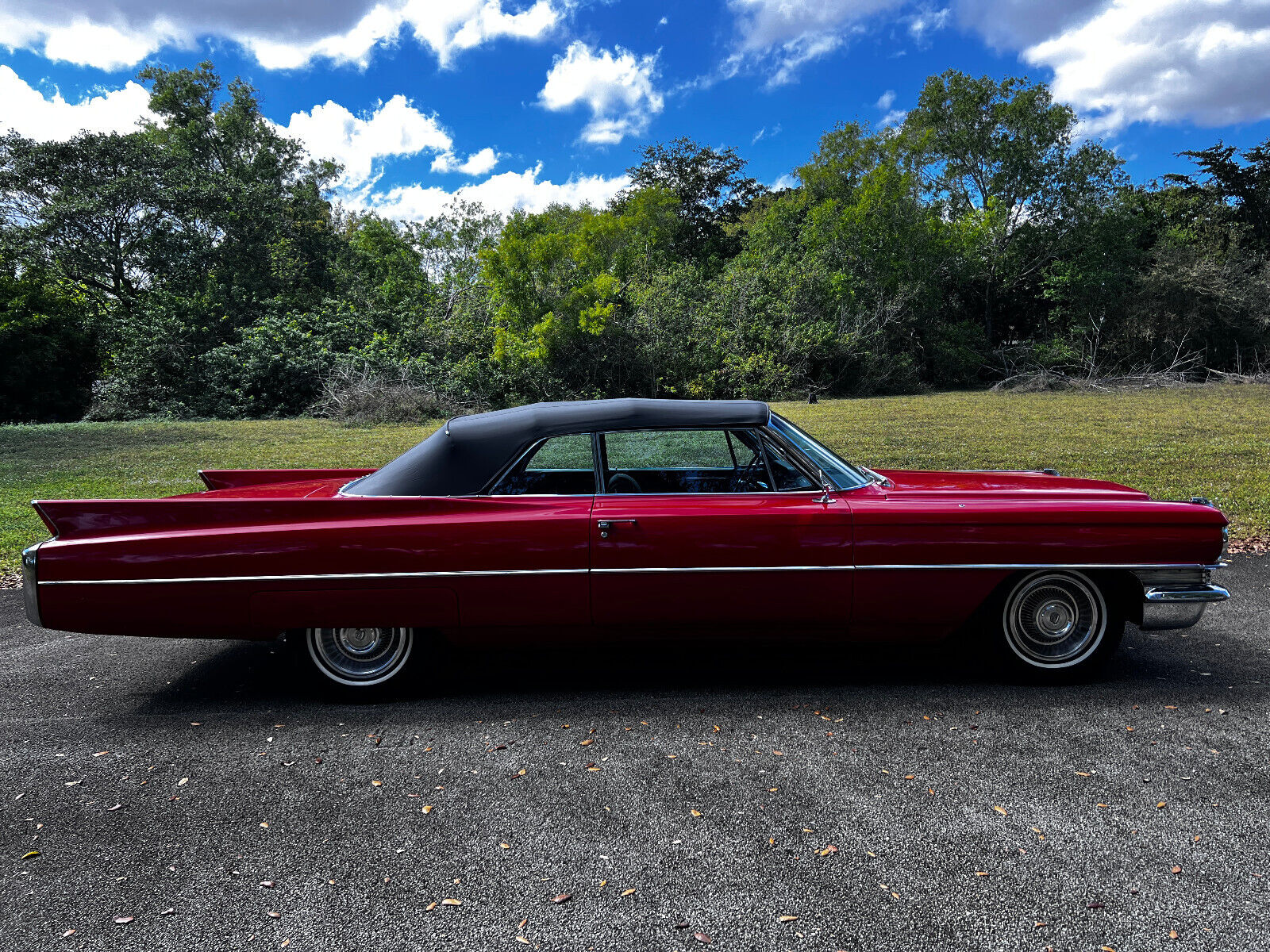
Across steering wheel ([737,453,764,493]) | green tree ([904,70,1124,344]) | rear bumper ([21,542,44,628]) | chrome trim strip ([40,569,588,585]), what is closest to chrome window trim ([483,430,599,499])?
chrome trim strip ([40,569,588,585])

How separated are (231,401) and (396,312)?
6164 mm

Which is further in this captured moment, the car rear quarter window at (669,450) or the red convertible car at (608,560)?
the car rear quarter window at (669,450)

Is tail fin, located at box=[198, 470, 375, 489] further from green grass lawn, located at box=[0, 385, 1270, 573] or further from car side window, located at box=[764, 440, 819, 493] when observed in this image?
green grass lawn, located at box=[0, 385, 1270, 573]

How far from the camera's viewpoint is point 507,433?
3.88 m

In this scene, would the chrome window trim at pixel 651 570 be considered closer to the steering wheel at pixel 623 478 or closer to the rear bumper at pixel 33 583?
the rear bumper at pixel 33 583

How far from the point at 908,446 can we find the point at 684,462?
32.7 feet

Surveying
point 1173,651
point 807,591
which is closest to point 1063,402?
point 1173,651

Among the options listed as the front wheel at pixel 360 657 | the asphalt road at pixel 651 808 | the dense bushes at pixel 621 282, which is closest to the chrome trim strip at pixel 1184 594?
the asphalt road at pixel 651 808

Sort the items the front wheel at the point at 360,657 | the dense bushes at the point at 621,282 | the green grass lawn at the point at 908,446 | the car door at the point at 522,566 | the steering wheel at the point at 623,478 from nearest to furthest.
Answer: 1. the car door at the point at 522,566
2. the front wheel at the point at 360,657
3. the steering wheel at the point at 623,478
4. the green grass lawn at the point at 908,446
5. the dense bushes at the point at 621,282

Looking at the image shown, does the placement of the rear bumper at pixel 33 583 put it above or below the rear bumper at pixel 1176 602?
above

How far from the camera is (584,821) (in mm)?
2783

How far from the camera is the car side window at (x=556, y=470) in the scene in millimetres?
3826

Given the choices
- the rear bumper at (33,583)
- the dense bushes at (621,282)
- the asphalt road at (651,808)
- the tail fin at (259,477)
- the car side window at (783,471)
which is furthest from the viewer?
the dense bushes at (621,282)

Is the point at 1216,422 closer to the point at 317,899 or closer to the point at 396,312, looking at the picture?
the point at 317,899
